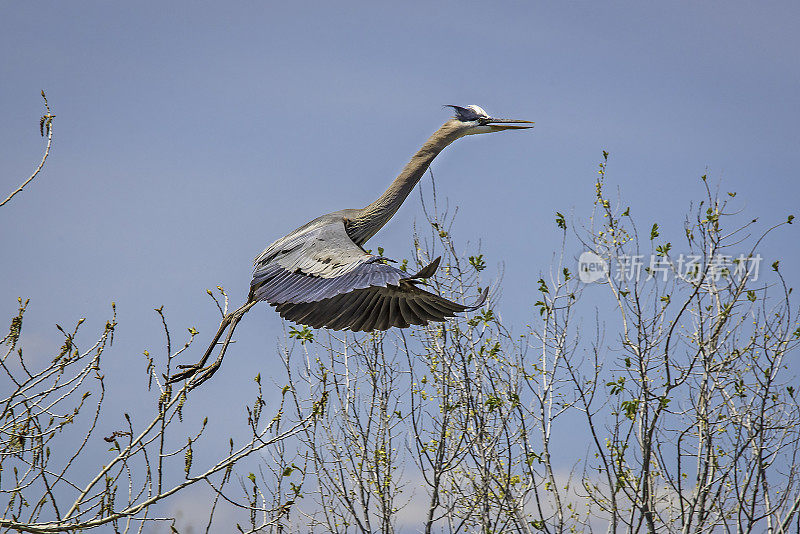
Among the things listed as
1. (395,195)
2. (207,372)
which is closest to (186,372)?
(207,372)

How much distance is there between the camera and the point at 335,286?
14.0 feet

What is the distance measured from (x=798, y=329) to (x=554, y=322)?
1951 mm

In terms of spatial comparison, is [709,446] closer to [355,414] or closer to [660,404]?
[660,404]

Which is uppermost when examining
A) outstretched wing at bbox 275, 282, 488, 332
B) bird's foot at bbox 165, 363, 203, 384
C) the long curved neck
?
the long curved neck

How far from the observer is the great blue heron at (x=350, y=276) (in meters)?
4.33

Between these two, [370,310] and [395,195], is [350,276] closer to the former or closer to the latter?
[370,310]

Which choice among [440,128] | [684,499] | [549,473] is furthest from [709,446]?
[440,128]

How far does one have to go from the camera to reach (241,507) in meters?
3.95

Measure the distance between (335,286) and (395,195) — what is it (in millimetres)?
1668

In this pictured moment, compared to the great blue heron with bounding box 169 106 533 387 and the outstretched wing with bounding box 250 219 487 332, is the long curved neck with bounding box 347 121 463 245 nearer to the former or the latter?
the great blue heron with bounding box 169 106 533 387

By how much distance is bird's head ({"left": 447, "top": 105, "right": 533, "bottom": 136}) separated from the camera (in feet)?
20.1

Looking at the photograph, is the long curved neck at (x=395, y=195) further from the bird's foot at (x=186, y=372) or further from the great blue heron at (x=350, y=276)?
the bird's foot at (x=186, y=372)

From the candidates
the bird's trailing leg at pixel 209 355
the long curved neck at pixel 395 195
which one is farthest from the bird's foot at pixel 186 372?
the long curved neck at pixel 395 195

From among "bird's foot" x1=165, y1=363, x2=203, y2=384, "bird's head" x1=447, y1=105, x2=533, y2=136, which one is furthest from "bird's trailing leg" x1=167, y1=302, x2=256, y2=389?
"bird's head" x1=447, y1=105, x2=533, y2=136
